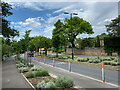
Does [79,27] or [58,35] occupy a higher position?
[79,27]

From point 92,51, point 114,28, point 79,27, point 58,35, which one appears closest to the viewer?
point 114,28

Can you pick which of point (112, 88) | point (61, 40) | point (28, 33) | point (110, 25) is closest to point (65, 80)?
point (112, 88)

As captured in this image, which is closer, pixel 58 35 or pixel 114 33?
pixel 114 33

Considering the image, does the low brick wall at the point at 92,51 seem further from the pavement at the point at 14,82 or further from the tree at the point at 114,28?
the pavement at the point at 14,82

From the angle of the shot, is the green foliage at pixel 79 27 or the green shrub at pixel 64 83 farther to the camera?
the green foliage at pixel 79 27

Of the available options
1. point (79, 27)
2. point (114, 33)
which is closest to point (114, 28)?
point (114, 33)

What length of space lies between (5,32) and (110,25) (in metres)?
19.5

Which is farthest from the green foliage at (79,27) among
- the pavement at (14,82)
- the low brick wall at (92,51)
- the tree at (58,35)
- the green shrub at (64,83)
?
the green shrub at (64,83)

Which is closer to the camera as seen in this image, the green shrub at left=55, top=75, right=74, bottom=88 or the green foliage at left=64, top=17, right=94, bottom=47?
the green shrub at left=55, top=75, right=74, bottom=88

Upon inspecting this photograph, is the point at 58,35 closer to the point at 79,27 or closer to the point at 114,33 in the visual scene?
the point at 79,27

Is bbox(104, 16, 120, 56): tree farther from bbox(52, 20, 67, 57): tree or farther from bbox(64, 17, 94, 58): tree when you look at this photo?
bbox(64, 17, 94, 58): tree

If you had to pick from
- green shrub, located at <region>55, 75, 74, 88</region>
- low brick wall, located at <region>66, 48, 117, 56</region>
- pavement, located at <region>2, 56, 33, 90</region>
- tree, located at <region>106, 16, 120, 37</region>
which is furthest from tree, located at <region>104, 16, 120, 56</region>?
low brick wall, located at <region>66, 48, 117, 56</region>

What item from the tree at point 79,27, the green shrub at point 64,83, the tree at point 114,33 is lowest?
the green shrub at point 64,83

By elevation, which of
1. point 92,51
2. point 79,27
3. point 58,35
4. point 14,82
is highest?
point 79,27
